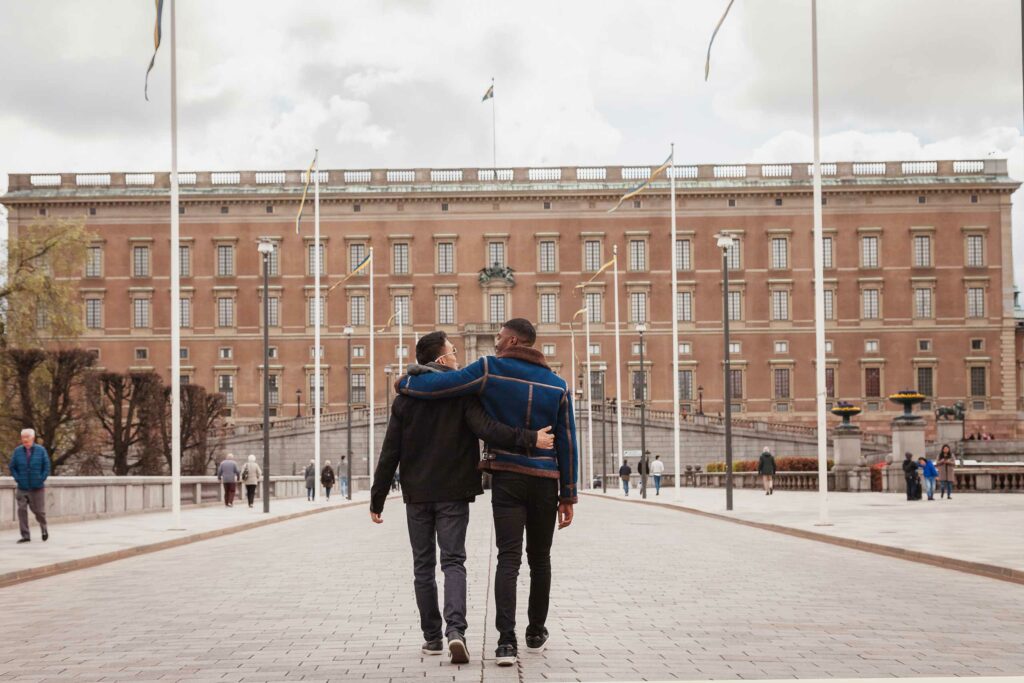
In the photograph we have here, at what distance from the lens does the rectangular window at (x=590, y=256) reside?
8800 centimetres

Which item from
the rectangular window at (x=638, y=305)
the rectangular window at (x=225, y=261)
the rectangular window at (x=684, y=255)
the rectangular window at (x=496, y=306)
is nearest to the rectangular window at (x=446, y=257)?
the rectangular window at (x=496, y=306)

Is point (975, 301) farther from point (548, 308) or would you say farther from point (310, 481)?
point (310, 481)

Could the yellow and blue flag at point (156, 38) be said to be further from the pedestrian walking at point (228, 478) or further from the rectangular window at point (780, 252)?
the rectangular window at point (780, 252)

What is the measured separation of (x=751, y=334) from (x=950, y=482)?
175 feet

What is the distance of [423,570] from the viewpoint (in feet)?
27.3

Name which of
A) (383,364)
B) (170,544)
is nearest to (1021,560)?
(170,544)

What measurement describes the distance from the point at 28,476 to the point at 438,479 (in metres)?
13.1

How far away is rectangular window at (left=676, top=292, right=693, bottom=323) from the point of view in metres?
87.4

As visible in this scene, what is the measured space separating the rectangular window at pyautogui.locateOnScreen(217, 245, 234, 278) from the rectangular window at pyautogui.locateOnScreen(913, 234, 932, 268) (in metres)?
44.2

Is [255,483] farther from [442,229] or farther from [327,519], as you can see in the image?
[442,229]

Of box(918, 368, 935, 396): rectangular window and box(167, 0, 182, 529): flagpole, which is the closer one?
box(167, 0, 182, 529): flagpole

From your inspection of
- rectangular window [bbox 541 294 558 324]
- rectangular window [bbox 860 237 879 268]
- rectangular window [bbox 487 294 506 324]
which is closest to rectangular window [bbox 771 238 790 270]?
rectangular window [bbox 860 237 879 268]

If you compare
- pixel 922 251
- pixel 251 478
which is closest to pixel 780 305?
pixel 922 251

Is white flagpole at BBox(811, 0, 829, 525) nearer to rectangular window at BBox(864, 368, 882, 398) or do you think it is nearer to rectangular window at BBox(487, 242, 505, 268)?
rectangular window at BBox(864, 368, 882, 398)
